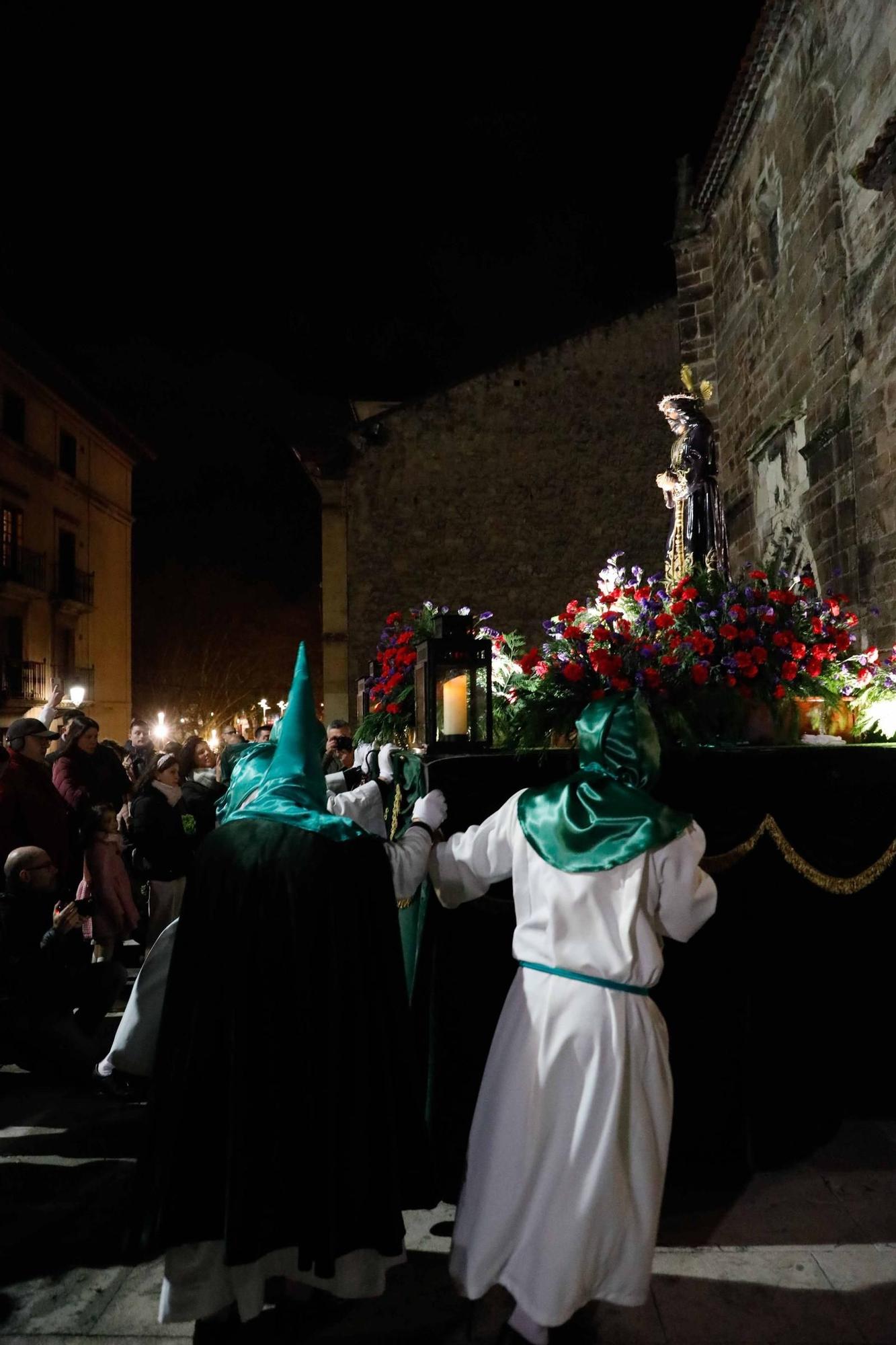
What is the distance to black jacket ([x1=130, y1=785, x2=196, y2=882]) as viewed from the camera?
6.69 m

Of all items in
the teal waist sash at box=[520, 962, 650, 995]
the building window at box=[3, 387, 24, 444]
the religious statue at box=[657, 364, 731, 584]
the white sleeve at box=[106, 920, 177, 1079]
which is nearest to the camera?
the teal waist sash at box=[520, 962, 650, 995]

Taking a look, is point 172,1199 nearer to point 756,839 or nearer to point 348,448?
point 756,839

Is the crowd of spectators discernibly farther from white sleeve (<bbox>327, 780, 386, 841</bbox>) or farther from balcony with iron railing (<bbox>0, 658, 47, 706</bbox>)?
balcony with iron railing (<bbox>0, 658, 47, 706</bbox>)

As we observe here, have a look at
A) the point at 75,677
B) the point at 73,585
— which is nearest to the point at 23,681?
the point at 75,677

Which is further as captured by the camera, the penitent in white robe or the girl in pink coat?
the girl in pink coat

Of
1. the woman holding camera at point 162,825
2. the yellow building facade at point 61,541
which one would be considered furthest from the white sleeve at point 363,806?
the yellow building facade at point 61,541

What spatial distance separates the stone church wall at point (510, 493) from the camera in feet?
58.6

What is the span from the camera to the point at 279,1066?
2.97 m

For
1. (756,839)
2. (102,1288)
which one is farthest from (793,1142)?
(102,1288)

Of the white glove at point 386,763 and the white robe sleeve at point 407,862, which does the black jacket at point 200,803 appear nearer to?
the white glove at point 386,763

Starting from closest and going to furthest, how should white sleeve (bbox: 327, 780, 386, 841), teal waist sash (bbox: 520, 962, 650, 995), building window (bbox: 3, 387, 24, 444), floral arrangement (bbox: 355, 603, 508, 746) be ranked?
teal waist sash (bbox: 520, 962, 650, 995) → white sleeve (bbox: 327, 780, 386, 841) → floral arrangement (bbox: 355, 603, 508, 746) → building window (bbox: 3, 387, 24, 444)

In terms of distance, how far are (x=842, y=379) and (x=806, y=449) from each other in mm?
873

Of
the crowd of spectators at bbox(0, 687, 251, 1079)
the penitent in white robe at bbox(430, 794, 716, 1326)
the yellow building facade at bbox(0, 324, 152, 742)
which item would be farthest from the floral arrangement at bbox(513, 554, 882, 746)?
the yellow building facade at bbox(0, 324, 152, 742)

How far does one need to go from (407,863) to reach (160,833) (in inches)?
158
